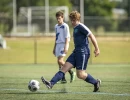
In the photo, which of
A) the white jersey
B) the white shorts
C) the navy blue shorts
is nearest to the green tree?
the white shorts

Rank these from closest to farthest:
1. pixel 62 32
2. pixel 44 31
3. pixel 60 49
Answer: pixel 62 32
pixel 60 49
pixel 44 31

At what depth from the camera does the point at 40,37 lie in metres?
42.5

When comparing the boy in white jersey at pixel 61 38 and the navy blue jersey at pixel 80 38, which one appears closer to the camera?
the navy blue jersey at pixel 80 38

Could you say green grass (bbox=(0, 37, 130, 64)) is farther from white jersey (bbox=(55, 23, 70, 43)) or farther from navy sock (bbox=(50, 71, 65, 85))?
navy sock (bbox=(50, 71, 65, 85))

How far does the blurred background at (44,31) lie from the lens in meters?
31.4

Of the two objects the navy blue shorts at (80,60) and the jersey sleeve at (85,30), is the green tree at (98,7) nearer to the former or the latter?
the navy blue shorts at (80,60)

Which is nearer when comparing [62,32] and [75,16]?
[75,16]

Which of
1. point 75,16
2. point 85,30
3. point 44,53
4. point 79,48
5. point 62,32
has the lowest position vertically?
point 44,53

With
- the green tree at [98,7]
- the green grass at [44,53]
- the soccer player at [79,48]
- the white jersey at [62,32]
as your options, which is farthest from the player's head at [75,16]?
the green tree at [98,7]

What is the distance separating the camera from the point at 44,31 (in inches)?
1892

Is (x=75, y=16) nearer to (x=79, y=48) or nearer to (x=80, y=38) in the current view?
(x=80, y=38)

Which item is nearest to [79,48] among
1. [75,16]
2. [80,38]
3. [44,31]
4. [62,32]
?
[80,38]

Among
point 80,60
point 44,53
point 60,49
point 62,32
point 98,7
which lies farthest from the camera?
point 98,7

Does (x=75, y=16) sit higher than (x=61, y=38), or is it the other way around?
(x=75, y=16)
